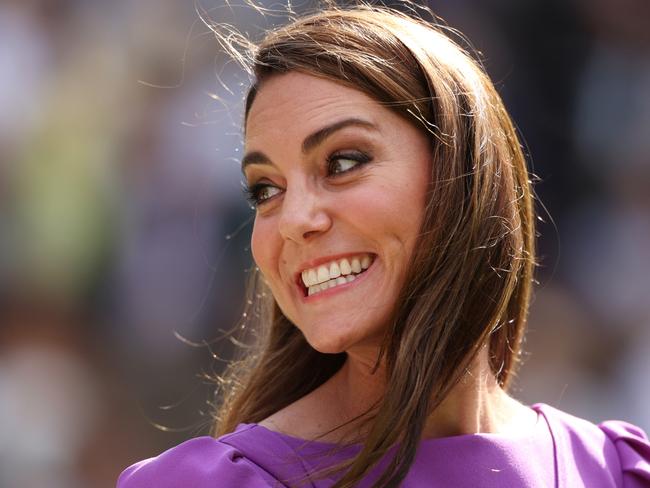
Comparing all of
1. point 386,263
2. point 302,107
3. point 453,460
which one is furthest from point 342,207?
point 453,460

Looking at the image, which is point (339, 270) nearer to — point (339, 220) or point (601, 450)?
point (339, 220)

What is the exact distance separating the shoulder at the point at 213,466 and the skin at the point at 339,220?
0.39ft

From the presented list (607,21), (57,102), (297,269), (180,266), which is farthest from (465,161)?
(607,21)

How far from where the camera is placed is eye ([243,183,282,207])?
2.27 m

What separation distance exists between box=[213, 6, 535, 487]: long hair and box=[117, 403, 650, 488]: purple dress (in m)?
0.10

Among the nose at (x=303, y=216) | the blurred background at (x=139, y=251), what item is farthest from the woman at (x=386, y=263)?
the blurred background at (x=139, y=251)

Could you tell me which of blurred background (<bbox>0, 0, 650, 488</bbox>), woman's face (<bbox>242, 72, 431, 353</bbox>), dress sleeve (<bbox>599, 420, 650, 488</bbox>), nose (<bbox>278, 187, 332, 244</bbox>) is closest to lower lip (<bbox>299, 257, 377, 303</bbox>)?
woman's face (<bbox>242, 72, 431, 353</bbox>)

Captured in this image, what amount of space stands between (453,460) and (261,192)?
70 centimetres

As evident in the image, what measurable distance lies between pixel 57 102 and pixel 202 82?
82 centimetres

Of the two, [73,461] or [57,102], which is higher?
[57,102]

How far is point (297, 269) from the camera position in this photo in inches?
86.0

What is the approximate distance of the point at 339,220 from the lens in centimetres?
211

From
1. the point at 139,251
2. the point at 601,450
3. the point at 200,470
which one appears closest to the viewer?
the point at 200,470

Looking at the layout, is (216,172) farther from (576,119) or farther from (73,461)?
(576,119)
